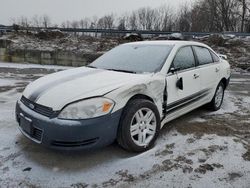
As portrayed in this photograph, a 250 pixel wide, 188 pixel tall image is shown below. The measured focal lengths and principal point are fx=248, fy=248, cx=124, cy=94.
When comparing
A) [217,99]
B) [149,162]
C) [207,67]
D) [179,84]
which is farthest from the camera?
[217,99]

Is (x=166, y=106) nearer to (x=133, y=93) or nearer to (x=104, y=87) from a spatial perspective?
(x=133, y=93)

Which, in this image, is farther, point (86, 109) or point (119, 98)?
point (119, 98)

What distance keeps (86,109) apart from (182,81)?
65.6 inches

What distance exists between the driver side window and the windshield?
0.17 meters

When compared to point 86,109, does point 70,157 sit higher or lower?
lower

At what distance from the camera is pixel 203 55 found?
4496 millimetres

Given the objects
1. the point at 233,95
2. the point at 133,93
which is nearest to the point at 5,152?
the point at 133,93

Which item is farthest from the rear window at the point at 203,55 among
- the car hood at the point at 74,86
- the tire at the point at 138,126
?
the tire at the point at 138,126

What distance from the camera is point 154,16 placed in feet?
149

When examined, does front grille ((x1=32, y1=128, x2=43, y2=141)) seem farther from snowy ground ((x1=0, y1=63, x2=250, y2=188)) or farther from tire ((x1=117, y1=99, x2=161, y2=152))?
tire ((x1=117, y1=99, x2=161, y2=152))

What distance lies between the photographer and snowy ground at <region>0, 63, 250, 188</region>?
2.59 m

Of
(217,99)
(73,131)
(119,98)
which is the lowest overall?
(217,99)

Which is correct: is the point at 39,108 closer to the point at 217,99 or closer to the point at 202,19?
the point at 217,99

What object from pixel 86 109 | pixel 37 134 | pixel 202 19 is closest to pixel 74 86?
pixel 86 109
